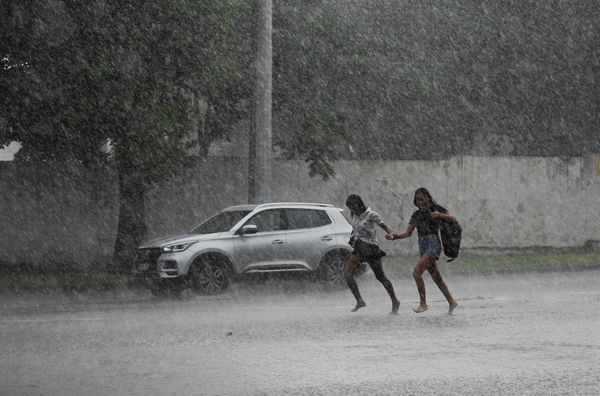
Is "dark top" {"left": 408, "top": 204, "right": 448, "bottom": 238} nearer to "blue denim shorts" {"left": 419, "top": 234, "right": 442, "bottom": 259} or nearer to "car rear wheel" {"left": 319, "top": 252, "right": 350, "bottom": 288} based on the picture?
"blue denim shorts" {"left": 419, "top": 234, "right": 442, "bottom": 259}

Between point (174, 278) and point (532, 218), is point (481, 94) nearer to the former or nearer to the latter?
point (532, 218)

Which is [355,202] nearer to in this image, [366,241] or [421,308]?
[366,241]

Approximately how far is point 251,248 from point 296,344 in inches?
306

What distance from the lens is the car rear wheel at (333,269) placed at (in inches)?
841

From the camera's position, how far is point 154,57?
21562 millimetres

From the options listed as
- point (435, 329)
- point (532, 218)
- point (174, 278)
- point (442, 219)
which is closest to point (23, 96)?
point (174, 278)

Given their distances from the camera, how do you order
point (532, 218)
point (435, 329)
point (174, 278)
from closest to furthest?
point (435, 329) < point (174, 278) < point (532, 218)

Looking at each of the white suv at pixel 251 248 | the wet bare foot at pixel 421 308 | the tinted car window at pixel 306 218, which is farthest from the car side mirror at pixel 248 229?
the wet bare foot at pixel 421 308

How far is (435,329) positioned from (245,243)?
22.4ft

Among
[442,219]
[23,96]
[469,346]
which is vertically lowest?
[469,346]

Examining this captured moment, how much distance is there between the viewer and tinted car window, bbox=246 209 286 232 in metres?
21.1

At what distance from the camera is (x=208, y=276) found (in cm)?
2003

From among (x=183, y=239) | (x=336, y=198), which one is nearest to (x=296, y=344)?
(x=183, y=239)

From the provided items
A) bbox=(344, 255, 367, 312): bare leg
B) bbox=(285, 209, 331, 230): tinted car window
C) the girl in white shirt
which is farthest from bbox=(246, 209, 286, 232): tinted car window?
the girl in white shirt
